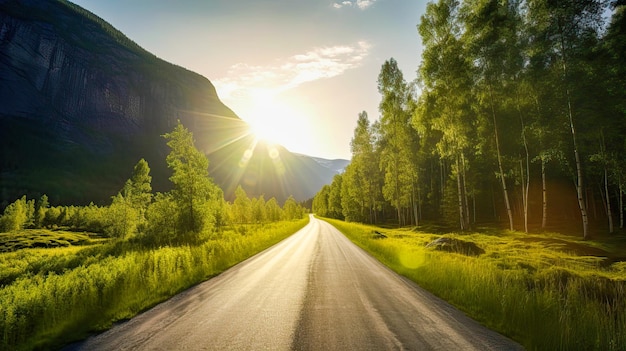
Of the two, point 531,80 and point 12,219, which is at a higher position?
point 531,80

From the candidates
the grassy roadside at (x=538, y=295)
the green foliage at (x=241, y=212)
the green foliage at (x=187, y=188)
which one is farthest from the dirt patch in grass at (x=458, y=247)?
the green foliage at (x=241, y=212)

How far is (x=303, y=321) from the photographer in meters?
6.77

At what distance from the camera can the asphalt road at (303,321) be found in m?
5.59

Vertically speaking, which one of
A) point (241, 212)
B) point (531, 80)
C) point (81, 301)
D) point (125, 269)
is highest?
point (531, 80)

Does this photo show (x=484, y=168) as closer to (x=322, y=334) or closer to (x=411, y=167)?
(x=411, y=167)

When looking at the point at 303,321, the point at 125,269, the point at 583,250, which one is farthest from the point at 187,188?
the point at 583,250

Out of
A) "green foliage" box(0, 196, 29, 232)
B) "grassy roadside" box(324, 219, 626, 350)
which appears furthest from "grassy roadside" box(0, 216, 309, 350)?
"green foliage" box(0, 196, 29, 232)

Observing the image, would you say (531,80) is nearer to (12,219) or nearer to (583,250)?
(583,250)

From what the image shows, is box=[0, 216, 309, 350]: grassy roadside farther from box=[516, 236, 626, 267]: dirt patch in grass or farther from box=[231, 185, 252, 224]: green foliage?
box=[231, 185, 252, 224]: green foliage

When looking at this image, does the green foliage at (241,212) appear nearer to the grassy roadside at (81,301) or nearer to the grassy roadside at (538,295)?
the grassy roadside at (538,295)

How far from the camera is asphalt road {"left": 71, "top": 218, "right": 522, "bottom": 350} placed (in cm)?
559

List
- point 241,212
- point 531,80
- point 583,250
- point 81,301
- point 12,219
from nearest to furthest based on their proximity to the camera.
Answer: point 81,301 < point 583,250 < point 531,80 < point 12,219 < point 241,212

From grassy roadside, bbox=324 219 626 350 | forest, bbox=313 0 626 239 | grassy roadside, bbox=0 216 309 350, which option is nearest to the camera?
grassy roadside, bbox=324 219 626 350

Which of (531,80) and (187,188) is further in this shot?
(187,188)
